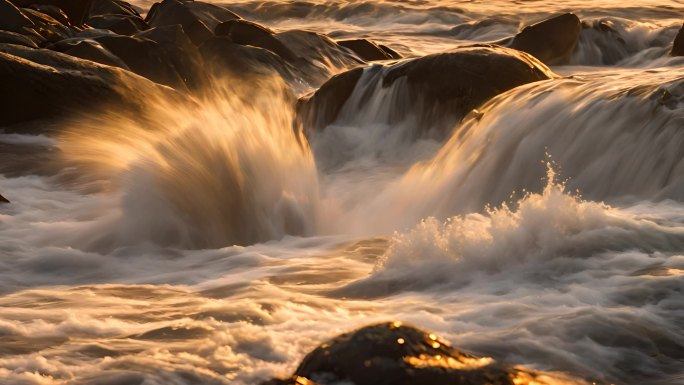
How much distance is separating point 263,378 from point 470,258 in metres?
2.17

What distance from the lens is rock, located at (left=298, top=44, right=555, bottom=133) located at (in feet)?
38.8

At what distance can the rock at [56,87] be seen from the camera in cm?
904

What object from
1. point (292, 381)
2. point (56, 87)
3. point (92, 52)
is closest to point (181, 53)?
point (92, 52)

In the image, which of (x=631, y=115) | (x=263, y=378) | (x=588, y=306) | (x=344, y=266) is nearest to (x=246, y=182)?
(x=344, y=266)

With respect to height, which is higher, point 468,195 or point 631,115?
point 631,115

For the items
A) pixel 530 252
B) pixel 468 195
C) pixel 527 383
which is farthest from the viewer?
pixel 468 195

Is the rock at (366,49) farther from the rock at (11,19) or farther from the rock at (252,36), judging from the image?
the rock at (11,19)

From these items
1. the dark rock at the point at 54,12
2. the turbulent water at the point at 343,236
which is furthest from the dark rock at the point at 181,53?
the dark rock at the point at 54,12

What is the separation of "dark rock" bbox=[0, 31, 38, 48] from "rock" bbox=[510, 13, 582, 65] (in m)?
8.13

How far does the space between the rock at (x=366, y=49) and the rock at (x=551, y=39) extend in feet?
6.77

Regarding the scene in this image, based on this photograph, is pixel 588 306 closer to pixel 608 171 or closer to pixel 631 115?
pixel 608 171

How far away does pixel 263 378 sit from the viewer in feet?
14.3

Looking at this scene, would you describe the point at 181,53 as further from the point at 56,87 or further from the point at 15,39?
the point at 56,87

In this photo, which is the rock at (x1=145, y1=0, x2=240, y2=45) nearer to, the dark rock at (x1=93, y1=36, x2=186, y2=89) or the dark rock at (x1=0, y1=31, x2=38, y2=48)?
the dark rock at (x1=93, y1=36, x2=186, y2=89)
